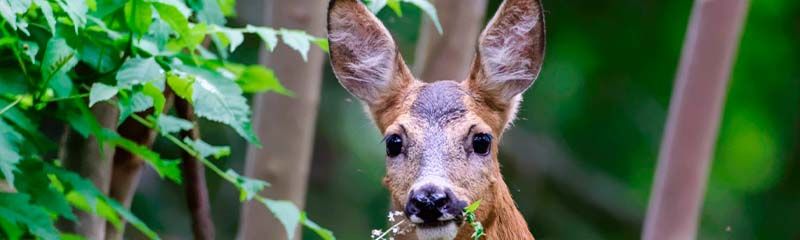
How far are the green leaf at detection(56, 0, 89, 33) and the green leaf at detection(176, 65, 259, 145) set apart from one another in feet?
1.44

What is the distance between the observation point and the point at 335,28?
6.44 m

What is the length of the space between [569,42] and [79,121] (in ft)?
29.7

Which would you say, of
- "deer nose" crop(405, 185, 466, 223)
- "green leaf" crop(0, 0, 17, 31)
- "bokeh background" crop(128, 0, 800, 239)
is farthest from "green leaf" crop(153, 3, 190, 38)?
"bokeh background" crop(128, 0, 800, 239)

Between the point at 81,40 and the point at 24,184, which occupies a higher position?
the point at 81,40

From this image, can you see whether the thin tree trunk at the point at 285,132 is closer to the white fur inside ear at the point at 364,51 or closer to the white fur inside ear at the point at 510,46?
the white fur inside ear at the point at 364,51

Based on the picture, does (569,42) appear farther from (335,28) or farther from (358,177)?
(335,28)

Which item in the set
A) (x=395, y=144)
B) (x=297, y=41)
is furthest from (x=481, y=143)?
(x=297, y=41)

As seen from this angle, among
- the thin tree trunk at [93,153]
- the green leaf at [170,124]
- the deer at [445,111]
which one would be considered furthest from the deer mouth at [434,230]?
the thin tree trunk at [93,153]

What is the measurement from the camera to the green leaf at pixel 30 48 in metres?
5.66

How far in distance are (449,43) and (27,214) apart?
2.86 metres

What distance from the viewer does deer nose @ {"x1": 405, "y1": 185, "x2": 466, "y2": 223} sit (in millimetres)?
5578

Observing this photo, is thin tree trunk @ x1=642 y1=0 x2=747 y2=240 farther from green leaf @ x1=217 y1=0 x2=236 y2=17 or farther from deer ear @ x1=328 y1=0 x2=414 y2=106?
green leaf @ x1=217 y1=0 x2=236 y2=17

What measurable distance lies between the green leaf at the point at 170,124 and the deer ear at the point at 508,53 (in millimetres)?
956

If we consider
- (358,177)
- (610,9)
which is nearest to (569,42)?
(610,9)
